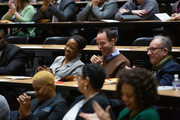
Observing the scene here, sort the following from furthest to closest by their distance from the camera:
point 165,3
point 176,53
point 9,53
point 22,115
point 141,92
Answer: point 165,3 < point 9,53 < point 176,53 < point 22,115 < point 141,92

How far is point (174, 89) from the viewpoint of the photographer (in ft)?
9.96

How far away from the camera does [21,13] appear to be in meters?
6.34

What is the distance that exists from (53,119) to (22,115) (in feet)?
0.85

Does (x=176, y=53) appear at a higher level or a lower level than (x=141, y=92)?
lower

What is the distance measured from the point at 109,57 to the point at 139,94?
190cm

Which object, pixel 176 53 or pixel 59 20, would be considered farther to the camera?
pixel 59 20

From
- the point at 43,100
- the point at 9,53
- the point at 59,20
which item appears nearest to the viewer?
the point at 43,100

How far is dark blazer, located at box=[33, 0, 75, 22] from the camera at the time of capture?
225 inches

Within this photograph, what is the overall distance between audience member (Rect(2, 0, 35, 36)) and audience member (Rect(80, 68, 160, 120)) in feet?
14.1

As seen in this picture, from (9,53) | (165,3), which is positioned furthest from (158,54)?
(165,3)

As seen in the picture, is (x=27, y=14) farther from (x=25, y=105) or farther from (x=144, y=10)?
(x=25, y=105)

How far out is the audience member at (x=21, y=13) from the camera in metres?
6.26

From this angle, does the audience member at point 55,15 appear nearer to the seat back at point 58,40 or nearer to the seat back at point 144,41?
the seat back at point 58,40

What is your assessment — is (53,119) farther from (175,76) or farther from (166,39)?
(166,39)
